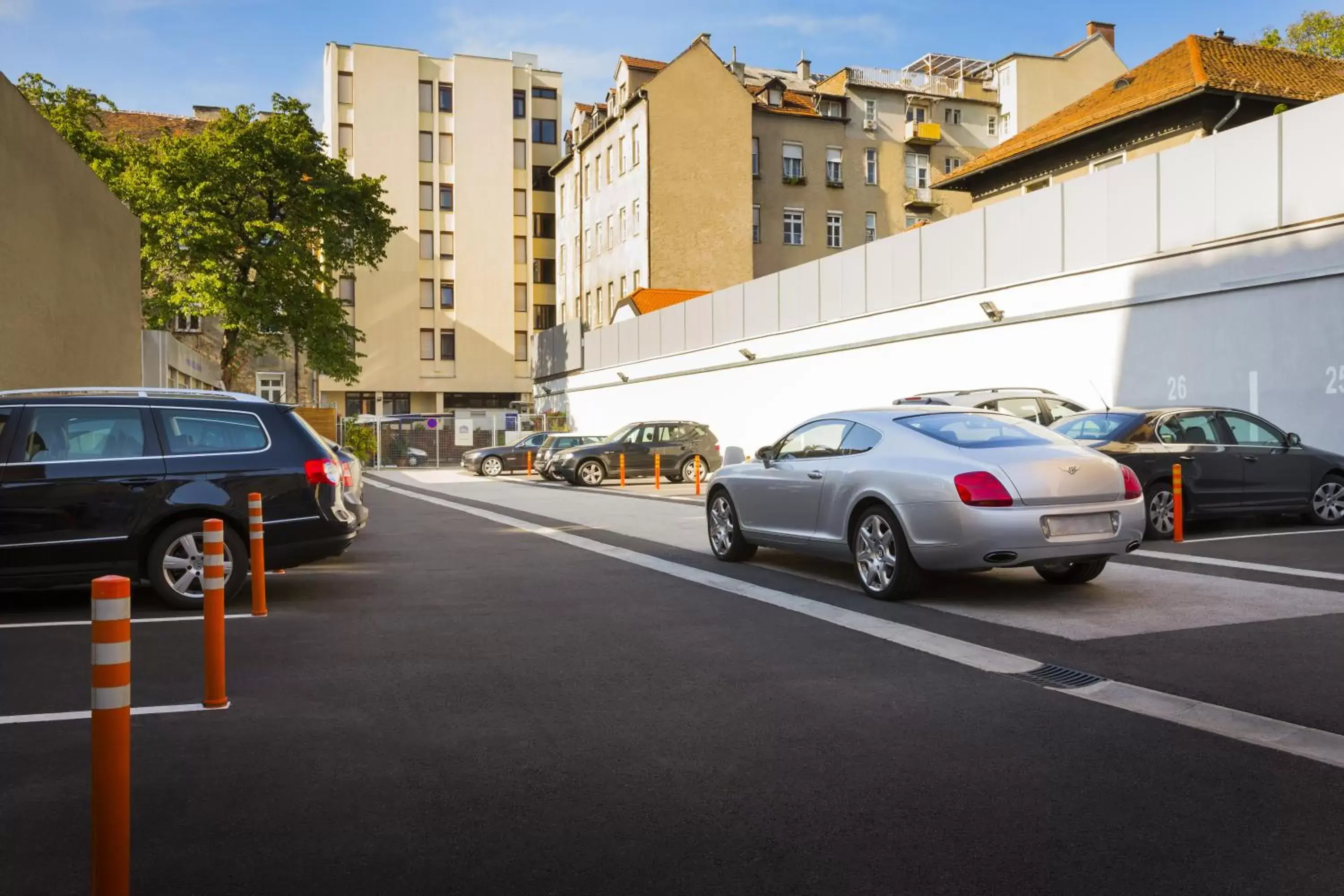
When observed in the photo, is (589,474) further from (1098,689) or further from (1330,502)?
(1098,689)

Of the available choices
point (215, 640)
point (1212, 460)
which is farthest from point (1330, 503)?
point (215, 640)

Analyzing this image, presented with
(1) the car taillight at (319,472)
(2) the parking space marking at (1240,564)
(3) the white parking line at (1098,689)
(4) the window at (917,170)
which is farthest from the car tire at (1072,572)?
(4) the window at (917,170)

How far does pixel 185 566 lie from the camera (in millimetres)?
8844

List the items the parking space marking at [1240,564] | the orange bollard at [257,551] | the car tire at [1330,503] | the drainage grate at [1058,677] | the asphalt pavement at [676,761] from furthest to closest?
the car tire at [1330,503]
the parking space marking at [1240,564]
the orange bollard at [257,551]
the drainage grate at [1058,677]
the asphalt pavement at [676,761]

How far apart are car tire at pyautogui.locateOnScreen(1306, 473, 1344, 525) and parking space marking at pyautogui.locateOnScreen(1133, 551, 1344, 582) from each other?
139 inches

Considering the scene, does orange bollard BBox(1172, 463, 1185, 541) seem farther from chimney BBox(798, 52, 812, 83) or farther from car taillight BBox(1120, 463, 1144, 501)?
chimney BBox(798, 52, 812, 83)

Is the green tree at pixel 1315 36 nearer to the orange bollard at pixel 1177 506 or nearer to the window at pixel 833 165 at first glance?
the window at pixel 833 165

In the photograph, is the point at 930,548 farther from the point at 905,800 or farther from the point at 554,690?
the point at 905,800

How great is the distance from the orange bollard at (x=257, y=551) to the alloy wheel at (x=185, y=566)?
0.29 metres

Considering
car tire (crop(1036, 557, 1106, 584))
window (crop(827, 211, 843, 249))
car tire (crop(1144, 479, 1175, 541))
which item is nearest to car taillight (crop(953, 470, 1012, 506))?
car tire (crop(1036, 557, 1106, 584))

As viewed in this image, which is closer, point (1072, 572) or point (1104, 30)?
point (1072, 572)

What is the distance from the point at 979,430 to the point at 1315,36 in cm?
4030

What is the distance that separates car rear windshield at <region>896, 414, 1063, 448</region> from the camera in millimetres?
9000

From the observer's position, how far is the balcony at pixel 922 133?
59.7m
